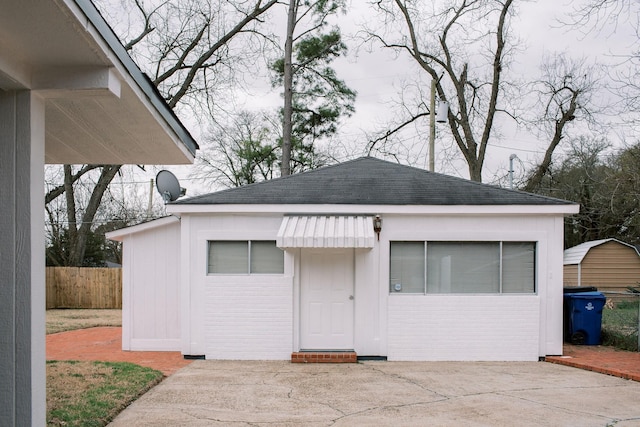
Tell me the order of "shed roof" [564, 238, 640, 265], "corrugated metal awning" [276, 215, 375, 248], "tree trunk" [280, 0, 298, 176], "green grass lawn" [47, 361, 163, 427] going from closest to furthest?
"green grass lawn" [47, 361, 163, 427]
"corrugated metal awning" [276, 215, 375, 248]
"tree trunk" [280, 0, 298, 176]
"shed roof" [564, 238, 640, 265]

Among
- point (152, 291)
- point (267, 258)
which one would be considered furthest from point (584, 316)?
point (152, 291)

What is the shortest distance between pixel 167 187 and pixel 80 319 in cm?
805

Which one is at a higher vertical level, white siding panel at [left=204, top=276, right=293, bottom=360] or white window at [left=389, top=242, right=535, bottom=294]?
white window at [left=389, top=242, right=535, bottom=294]

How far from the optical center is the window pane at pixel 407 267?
11.4m

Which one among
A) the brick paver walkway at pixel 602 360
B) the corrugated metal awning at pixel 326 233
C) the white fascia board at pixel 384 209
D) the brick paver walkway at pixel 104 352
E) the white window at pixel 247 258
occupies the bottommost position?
the brick paver walkway at pixel 104 352

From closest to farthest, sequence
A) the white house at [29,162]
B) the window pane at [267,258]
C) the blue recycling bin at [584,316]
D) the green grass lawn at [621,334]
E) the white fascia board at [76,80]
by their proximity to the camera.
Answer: the white house at [29,162] < the white fascia board at [76,80] < the window pane at [267,258] < the green grass lawn at [621,334] < the blue recycling bin at [584,316]

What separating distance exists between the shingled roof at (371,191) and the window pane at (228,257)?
805mm

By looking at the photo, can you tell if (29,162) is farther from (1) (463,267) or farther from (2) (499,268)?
(2) (499,268)

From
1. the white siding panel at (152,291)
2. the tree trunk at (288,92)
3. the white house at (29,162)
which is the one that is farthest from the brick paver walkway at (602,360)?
the tree trunk at (288,92)

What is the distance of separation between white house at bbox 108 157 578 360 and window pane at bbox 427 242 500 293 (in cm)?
2

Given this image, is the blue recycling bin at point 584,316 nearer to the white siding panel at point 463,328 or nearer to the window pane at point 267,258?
the white siding panel at point 463,328

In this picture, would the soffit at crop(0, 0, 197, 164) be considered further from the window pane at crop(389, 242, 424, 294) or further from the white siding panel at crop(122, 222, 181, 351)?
the white siding panel at crop(122, 222, 181, 351)

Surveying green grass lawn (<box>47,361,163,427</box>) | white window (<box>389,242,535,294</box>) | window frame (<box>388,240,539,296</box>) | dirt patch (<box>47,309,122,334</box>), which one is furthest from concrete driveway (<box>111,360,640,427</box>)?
dirt patch (<box>47,309,122,334</box>)

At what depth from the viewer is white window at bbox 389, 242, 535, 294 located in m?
11.4
